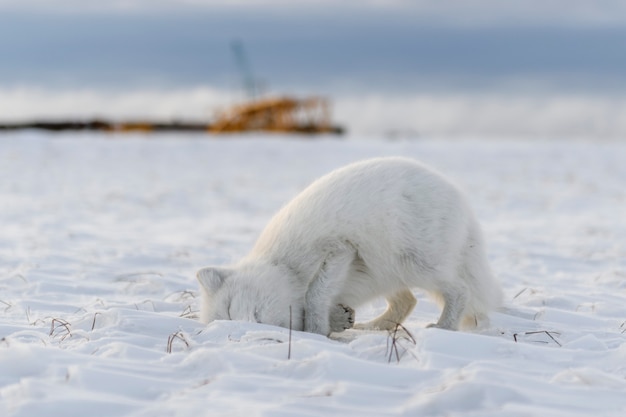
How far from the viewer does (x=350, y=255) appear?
4.65m

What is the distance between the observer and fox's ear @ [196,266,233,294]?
4.49 metres

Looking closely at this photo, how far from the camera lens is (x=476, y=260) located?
16.3 ft

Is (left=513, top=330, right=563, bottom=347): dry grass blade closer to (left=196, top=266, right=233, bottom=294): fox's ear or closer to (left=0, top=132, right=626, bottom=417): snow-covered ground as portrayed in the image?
(left=0, top=132, right=626, bottom=417): snow-covered ground

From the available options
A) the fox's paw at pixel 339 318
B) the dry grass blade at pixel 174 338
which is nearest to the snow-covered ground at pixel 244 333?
the dry grass blade at pixel 174 338

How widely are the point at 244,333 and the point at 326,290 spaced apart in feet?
2.16

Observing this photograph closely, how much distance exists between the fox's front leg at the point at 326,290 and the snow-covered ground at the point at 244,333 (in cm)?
20

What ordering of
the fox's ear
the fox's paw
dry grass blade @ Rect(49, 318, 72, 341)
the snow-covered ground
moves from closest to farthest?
the snow-covered ground, dry grass blade @ Rect(49, 318, 72, 341), the fox's ear, the fox's paw

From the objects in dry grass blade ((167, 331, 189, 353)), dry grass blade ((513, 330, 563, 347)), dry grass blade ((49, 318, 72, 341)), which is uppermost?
dry grass blade ((167, 331, 189, 353))

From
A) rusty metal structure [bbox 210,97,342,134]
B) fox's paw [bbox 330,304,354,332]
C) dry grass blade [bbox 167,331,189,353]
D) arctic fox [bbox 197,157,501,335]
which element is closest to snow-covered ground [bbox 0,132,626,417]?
dry grass blade [bbox 167,331,189,353]

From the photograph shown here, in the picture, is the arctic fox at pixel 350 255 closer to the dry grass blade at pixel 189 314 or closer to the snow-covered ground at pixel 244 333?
the snow-covered ground at pixel 244 333

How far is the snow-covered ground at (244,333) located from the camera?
3.24m

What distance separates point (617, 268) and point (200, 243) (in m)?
4.62

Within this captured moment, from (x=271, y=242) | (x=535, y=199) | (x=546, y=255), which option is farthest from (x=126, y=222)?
(x=535, y=199)

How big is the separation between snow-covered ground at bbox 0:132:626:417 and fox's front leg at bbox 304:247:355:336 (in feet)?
0.67
